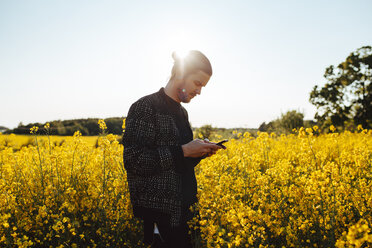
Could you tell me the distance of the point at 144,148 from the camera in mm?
1662

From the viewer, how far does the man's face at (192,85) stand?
1.84 meters

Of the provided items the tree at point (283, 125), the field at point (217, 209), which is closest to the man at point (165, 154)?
the field at point (217, 209)

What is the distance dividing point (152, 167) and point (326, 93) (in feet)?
86.7

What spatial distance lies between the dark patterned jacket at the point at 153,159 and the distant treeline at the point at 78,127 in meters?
1.10

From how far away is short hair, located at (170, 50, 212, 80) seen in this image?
1.84m

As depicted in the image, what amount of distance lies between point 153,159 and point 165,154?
3.5 inches

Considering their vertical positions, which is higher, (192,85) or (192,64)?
(192,64)

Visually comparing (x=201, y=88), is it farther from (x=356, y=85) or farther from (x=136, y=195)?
(x=356, y=85)

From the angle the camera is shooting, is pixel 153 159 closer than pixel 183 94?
Yes

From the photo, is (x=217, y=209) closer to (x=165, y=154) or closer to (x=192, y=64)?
(x=165, y=154)

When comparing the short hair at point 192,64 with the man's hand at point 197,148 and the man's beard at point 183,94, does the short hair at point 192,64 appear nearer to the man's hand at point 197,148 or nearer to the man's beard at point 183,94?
the man's beard at point 183,94

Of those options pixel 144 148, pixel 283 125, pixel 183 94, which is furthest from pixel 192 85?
pixel 283 125

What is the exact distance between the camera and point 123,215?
2.50 meters

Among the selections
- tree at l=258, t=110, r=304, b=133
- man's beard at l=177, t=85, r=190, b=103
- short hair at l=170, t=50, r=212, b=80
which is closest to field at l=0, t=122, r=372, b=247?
man's beard at l=177, t=85, r=190, b=103
